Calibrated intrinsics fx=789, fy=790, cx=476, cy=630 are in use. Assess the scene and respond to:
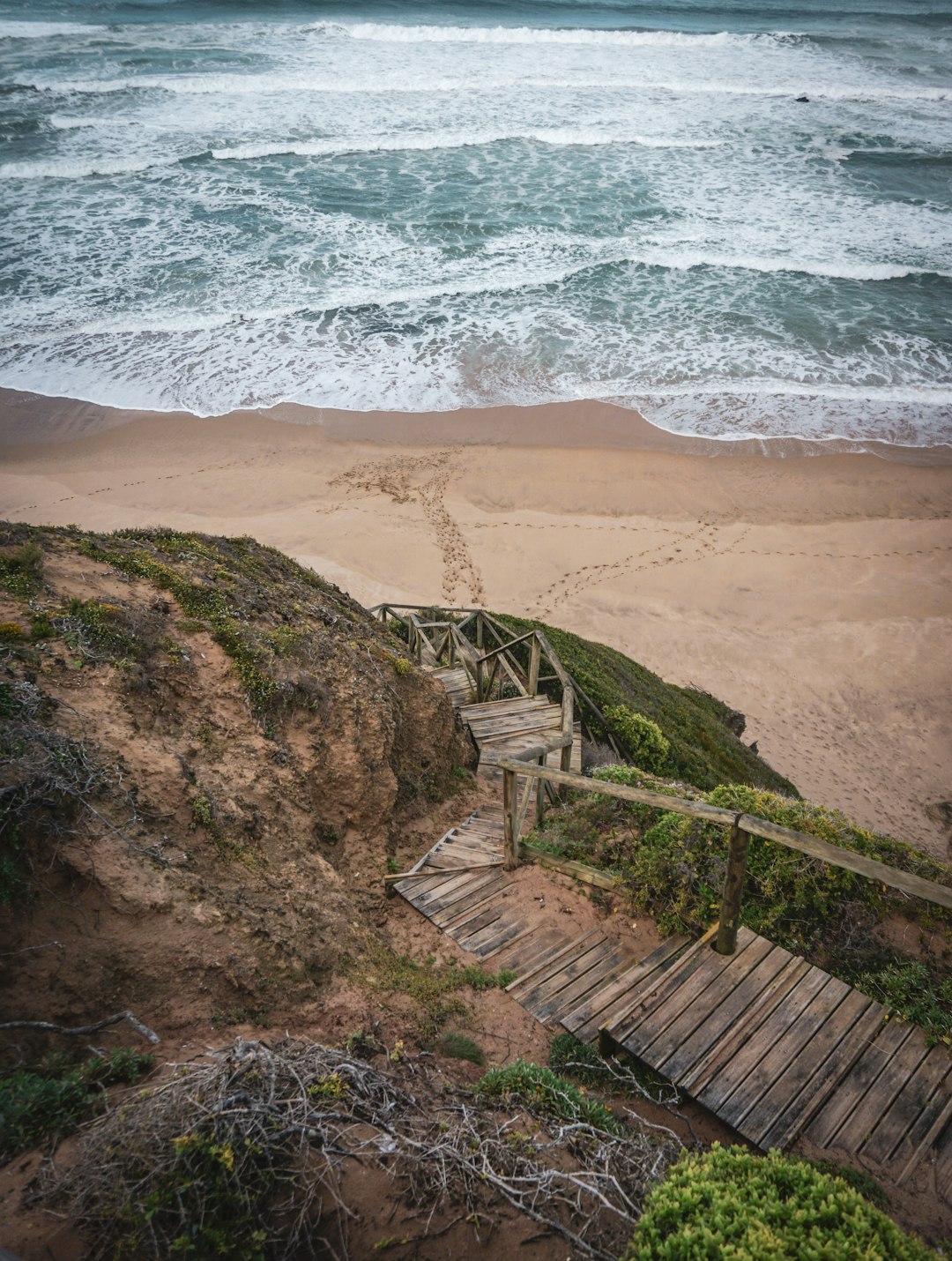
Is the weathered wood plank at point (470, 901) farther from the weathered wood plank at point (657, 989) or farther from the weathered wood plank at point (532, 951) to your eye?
the weathered wood plank at point (657, 989)

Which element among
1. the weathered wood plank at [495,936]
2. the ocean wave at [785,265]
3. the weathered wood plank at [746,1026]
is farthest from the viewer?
the ocean wave at [785,265]

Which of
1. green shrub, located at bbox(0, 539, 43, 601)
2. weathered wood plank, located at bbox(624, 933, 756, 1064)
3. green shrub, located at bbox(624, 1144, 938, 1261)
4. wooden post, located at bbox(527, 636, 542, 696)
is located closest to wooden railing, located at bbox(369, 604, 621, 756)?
wooden post, located at bbox(527, 636, 542, 696)

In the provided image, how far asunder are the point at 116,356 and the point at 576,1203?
26326mm

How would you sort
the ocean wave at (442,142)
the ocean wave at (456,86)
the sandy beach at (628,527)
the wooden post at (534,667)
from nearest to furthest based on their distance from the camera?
the wooden post at (534,667) < the sandy beach at (628,527) < the ocean wave at (442,142) < the ocean wave at (456,86)

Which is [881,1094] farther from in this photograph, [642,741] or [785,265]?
[785,265]

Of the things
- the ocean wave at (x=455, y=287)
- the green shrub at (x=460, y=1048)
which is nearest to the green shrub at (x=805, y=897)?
the green shrub at (x=460, y=1048)

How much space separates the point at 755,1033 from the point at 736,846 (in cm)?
105

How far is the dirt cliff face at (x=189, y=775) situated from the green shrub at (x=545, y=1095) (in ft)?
4.70

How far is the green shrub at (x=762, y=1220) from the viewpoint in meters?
2.96

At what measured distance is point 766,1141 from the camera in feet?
13.1

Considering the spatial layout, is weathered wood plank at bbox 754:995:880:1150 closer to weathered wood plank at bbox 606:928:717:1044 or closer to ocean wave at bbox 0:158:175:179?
weathered wood plank at bbox 606:928:717:1044

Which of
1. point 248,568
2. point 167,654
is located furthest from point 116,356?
point 167,654

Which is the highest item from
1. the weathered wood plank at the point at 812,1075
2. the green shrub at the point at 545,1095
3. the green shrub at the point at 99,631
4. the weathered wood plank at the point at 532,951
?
the green shrub at the point at 99,631

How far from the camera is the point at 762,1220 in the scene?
10.2 ft
